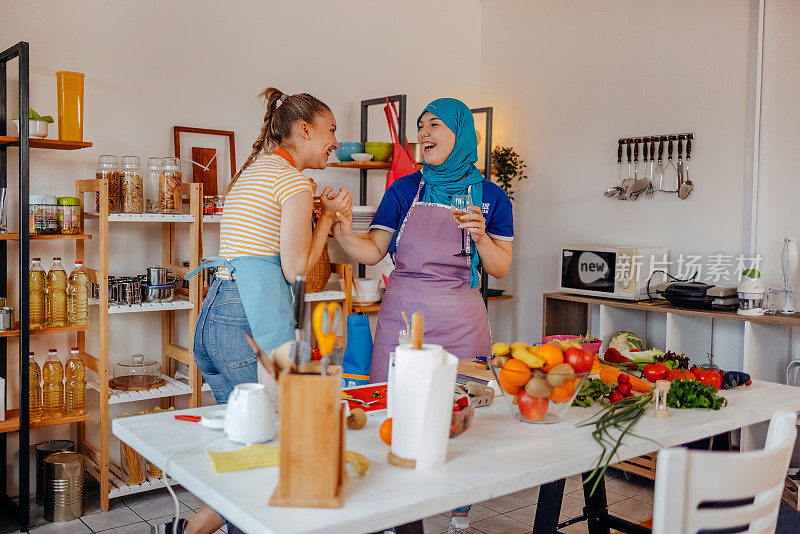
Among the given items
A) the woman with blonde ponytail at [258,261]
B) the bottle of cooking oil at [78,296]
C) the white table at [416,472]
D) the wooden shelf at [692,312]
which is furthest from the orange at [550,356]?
the bottle of cooking oil at [78,296]

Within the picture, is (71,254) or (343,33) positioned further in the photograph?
(343,33)

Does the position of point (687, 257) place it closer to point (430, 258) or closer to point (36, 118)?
point (430, 258)

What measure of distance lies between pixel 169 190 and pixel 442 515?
6.26 feet

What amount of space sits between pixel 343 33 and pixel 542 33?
1.30m

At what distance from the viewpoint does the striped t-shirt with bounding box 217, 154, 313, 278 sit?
7.14 feet

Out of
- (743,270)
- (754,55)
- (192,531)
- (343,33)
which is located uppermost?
(343,33)

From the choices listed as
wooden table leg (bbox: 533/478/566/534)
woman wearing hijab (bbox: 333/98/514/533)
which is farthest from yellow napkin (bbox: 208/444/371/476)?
woman wearing hijab (bbox: 333/98/514/533)

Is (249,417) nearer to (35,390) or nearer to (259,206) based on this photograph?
(259,206)

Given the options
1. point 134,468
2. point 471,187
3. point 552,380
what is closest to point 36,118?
point 134,468

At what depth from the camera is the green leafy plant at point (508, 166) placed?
4.73m

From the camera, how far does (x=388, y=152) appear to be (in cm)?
411

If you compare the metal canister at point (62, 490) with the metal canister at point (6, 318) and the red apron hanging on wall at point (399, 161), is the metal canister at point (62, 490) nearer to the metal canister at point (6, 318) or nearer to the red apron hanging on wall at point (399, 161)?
the metal canister at point (6, 318)

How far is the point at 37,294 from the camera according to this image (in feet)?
10.4

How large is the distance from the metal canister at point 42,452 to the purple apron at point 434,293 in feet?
5.10
